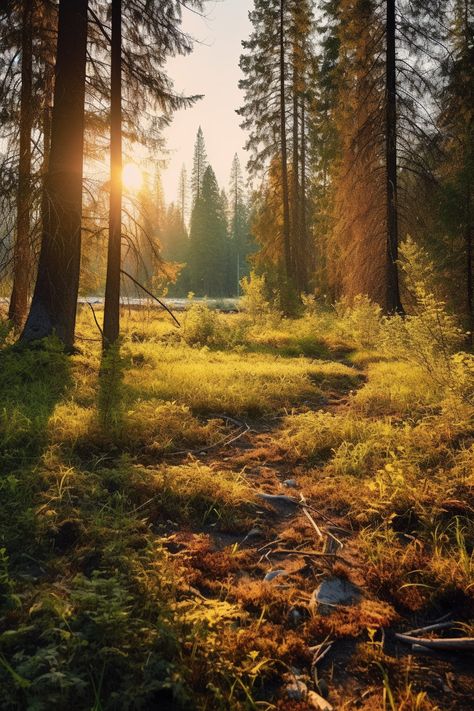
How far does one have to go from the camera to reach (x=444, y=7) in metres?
11.7

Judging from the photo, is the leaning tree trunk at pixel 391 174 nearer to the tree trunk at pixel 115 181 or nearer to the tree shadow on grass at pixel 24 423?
the tree trunk at pixel 115 181

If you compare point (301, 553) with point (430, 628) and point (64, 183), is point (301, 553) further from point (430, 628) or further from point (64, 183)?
point (64, 183)

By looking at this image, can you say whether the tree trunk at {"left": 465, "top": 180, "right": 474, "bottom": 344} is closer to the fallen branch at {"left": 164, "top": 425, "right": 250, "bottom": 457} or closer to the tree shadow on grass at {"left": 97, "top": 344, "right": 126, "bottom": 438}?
the fallen branch at {"left": 164, "top": 425, "right": 250, "bottom": 457}

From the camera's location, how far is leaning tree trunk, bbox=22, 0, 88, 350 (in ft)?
24.7

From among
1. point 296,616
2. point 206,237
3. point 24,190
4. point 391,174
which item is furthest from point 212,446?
point 206,237

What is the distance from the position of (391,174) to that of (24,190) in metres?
9.67

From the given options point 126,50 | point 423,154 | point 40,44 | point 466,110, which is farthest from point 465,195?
point 40,44

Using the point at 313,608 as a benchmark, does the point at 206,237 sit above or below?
above

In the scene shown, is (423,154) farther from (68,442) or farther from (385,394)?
(68,442)

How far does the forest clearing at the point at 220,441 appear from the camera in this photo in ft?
6.65

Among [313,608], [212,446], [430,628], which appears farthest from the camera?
[212,446]

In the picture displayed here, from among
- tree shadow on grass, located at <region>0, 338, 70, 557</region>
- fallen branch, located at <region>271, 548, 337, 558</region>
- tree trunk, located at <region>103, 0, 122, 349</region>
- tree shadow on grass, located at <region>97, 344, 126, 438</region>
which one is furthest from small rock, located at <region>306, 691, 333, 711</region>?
tree trunk, located at <region>103, 0, 122, 349</region>

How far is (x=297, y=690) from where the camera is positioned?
6.32 ft

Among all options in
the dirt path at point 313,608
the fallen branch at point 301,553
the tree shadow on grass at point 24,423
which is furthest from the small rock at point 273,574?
the tree shadow on grass at point 24,423
